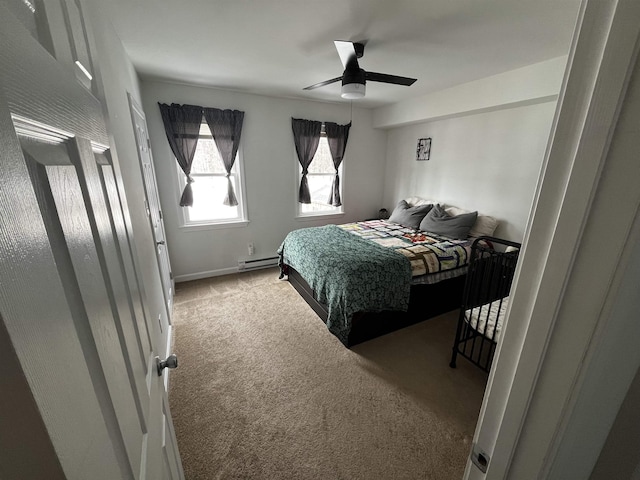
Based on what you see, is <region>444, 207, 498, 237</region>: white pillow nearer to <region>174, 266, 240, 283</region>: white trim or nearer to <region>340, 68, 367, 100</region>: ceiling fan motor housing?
<region>340, 68, 367, 100</region>: ceiling fan motor housing

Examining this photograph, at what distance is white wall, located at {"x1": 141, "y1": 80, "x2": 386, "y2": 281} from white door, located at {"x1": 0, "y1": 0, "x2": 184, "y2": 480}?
295cm

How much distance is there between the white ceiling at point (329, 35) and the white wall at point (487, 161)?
595 millimetres

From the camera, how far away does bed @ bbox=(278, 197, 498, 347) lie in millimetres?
2256

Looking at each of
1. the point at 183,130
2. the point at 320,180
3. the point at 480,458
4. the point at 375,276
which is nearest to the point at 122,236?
the point at 480,458

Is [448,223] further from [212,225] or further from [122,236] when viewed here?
[122,236]

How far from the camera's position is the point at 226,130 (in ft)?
11.0

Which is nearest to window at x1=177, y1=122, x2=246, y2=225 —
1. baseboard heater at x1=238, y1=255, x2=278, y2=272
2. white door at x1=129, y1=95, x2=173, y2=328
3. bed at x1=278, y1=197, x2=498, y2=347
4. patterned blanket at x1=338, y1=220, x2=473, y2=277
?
baseboard heater at x1=238, y1=255, x2=278, y2=272

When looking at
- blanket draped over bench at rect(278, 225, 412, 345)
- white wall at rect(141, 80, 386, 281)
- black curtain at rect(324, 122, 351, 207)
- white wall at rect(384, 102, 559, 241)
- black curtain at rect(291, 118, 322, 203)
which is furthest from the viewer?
black curtain at rect(324, 122, 351, 207)

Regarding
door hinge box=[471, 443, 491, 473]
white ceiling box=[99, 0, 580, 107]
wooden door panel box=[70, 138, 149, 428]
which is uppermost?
white ceiling box=[99, 0, 580, 107]

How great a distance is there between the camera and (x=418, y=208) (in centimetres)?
375

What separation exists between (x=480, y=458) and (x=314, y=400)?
1366 mm

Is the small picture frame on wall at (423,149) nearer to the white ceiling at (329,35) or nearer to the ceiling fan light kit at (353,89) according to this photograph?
the white ceiling at (329,35)

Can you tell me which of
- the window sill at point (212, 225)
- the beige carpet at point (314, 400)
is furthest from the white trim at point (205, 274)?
the beige carpet at point (314, 400)

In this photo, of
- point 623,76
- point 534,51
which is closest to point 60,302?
point 623,76
